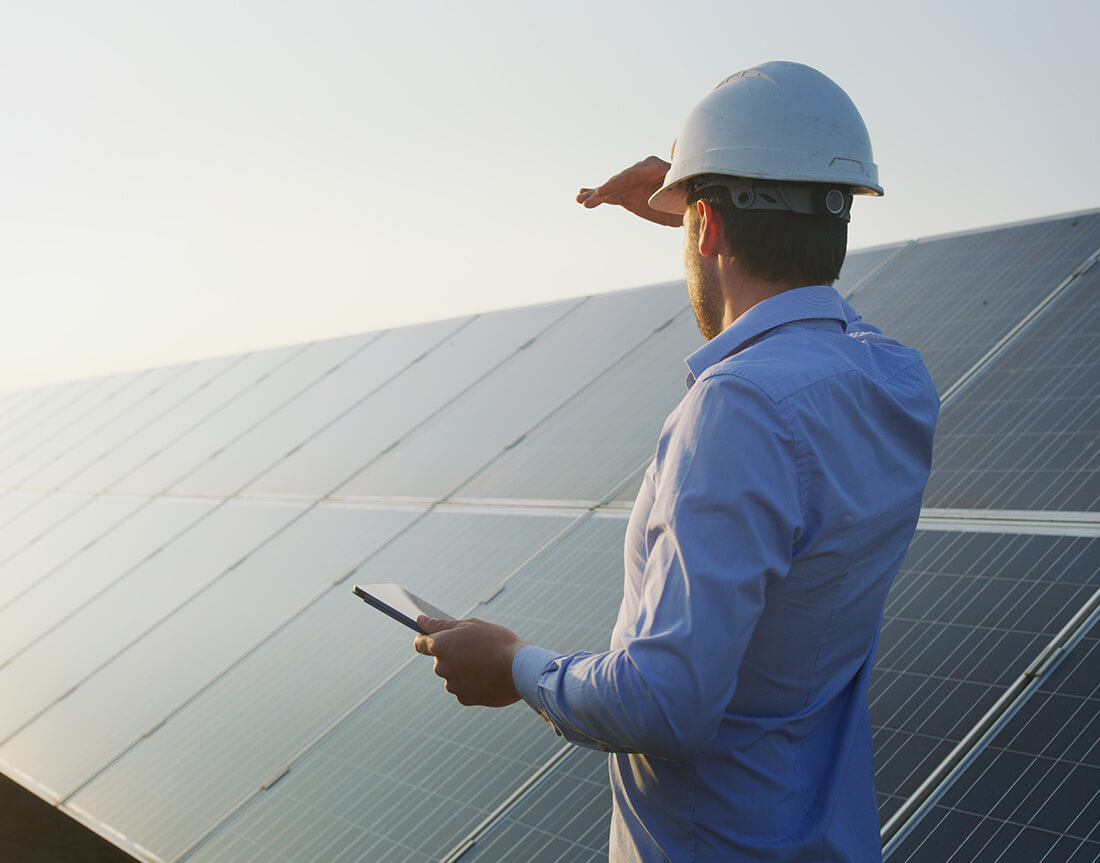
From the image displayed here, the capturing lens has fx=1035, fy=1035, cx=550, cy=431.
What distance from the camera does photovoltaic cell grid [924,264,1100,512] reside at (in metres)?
3.54

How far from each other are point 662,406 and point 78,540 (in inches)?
220

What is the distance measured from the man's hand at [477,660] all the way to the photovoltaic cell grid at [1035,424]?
234cm

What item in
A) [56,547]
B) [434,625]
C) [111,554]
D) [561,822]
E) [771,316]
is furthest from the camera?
[56,547]

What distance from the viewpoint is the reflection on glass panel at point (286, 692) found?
4383 millimetres

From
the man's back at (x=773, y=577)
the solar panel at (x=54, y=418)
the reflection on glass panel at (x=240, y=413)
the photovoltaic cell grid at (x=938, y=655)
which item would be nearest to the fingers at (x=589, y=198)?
the man's back at (x=773, y=577)

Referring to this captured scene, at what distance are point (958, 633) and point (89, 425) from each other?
41.2ft

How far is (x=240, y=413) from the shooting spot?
10117 millimetres

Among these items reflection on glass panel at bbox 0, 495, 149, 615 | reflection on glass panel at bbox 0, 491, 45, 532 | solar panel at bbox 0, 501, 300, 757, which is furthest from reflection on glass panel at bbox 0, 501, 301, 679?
reflection on glass panel at bbox 0, 491, 45, 532

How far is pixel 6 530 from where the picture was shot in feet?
33.9

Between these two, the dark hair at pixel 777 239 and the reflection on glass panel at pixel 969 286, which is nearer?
the dark hair at pixel 777 239

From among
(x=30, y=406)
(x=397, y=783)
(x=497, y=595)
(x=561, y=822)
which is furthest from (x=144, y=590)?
(x=30, y=406)

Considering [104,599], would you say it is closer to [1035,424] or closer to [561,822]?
[561,822]

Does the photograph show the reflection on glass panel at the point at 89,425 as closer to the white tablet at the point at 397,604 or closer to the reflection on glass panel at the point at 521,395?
the reflection on glass panel at the point at 521,395

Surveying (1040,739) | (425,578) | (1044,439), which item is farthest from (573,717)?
(425,578)
